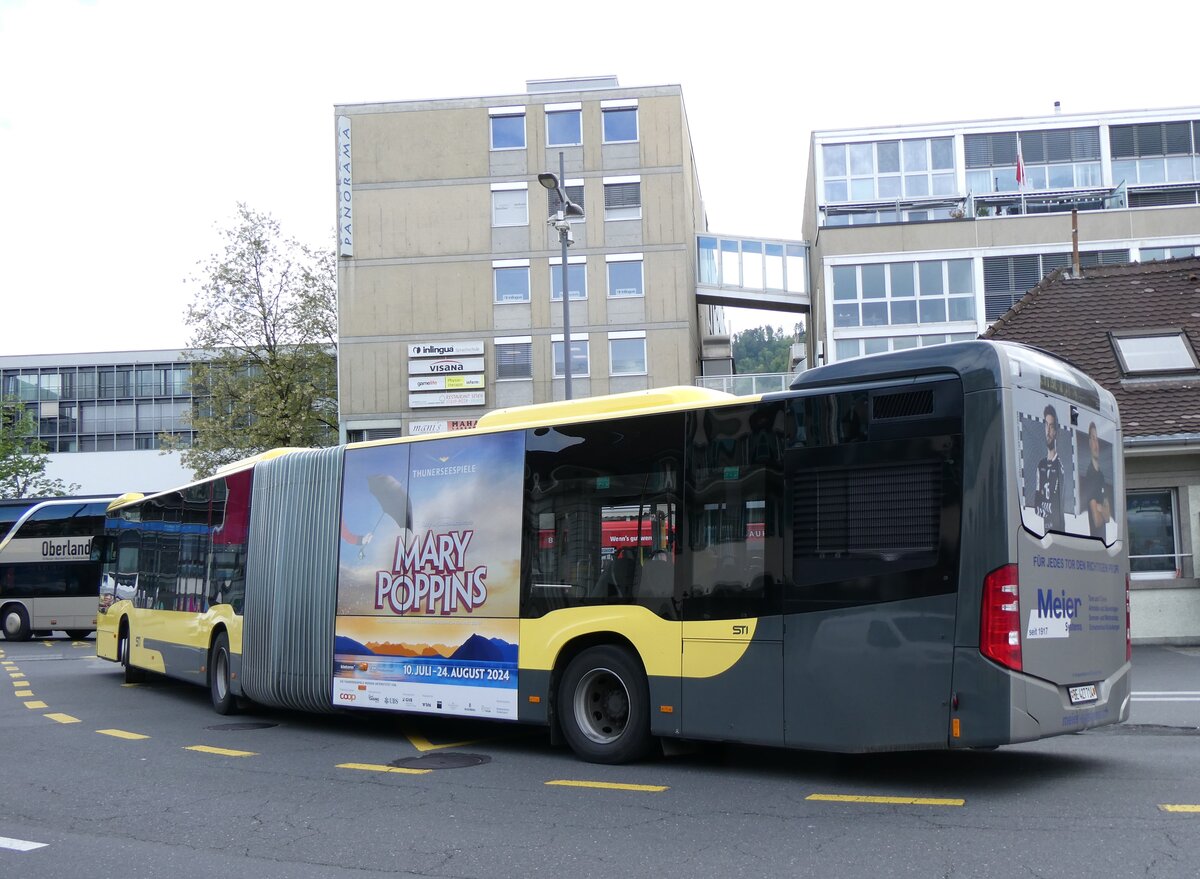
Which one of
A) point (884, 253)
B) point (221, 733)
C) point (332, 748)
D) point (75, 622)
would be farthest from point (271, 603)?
point (884, 253)

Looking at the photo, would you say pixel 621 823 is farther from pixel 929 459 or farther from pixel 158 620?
pixel 158 620

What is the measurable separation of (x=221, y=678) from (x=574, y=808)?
25.9 feet

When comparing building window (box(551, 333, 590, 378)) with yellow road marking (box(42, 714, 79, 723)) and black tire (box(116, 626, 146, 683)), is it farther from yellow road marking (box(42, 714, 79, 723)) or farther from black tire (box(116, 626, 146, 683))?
yellow road marking (box(42, 714, 79, 723))

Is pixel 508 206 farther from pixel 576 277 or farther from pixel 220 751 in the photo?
pixel 220 751

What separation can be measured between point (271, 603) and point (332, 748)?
2.60 metres

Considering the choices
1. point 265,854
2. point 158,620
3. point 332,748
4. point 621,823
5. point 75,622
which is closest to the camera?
point 265,854

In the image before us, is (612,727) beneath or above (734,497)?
beneath

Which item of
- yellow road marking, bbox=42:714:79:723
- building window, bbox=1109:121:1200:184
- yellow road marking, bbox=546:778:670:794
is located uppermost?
building window, bbox=1109:121:1200:184

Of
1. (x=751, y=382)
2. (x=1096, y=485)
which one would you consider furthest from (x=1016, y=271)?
(x=1096, y=485)

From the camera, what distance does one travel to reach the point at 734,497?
9.17 m

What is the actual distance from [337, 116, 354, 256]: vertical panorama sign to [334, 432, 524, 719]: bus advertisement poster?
3519 cm

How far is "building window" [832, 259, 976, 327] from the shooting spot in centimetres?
4097

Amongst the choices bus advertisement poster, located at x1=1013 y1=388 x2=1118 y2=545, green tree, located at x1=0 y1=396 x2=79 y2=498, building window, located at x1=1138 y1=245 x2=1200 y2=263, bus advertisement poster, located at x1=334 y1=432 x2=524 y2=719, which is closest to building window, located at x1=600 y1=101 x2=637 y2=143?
building window, located at x1=1138 y1=245 x2=1200 y2=263

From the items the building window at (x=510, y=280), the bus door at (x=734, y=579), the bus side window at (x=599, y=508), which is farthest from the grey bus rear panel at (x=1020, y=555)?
the building window at (x=510, y=280)
